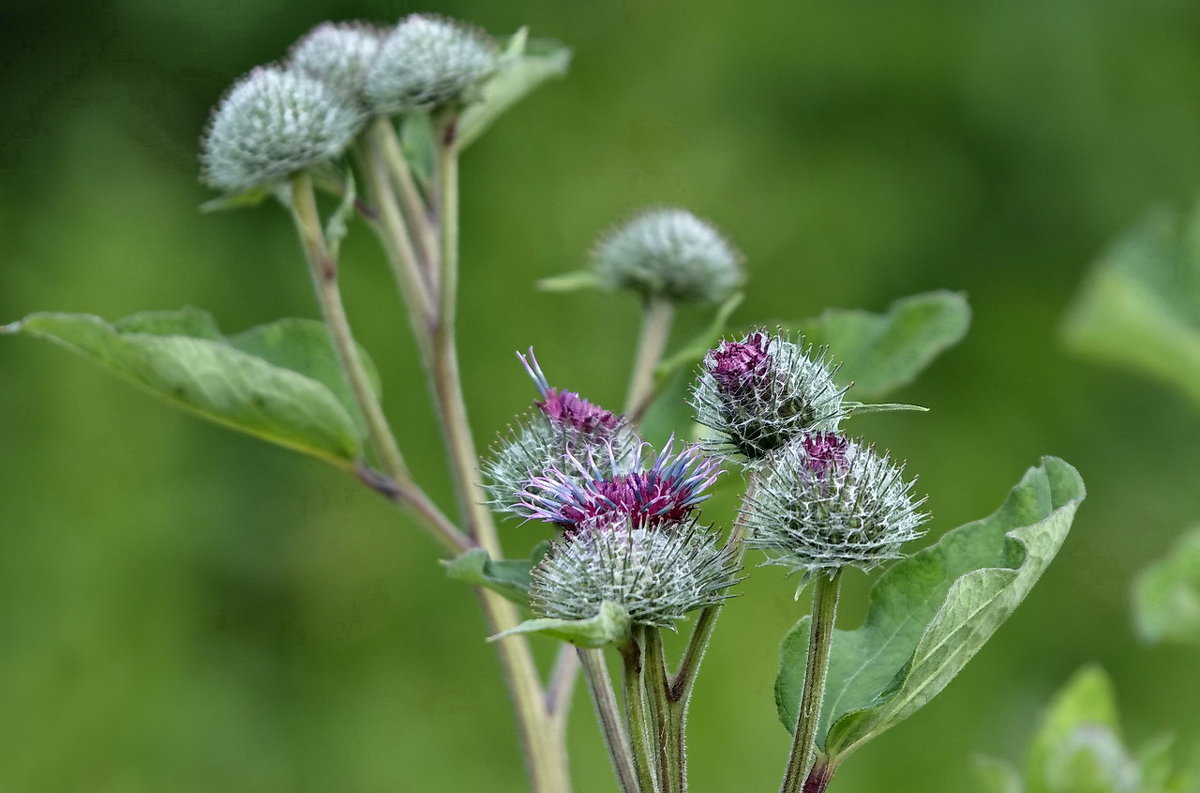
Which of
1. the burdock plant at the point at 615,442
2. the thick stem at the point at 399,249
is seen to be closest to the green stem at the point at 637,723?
the burdock plant at the point at 615,442

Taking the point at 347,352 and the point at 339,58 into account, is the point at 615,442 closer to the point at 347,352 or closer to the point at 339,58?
the point at 347,352

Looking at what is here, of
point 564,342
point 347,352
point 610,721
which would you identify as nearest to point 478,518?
point 347,352

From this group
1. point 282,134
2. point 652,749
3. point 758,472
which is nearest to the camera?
point 652,749

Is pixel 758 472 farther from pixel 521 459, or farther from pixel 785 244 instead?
pixel 785 244

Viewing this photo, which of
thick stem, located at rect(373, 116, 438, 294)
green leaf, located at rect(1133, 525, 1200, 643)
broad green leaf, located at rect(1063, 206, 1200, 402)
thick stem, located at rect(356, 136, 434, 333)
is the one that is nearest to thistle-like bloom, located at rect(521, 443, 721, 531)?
thick stem, located at rect(356, 136, 434, 333)

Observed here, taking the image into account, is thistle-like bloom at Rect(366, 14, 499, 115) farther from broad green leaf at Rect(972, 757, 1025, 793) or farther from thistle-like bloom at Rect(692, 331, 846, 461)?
broad green leaf at Rect(972, 757, 1025, 793)

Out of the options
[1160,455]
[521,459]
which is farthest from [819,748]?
[1160,455]
